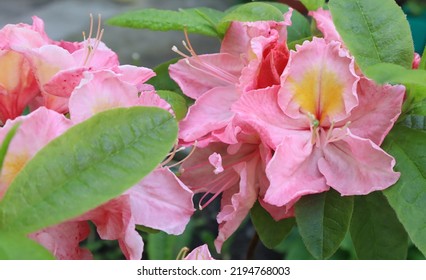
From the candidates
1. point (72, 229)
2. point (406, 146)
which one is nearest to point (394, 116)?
point (406, 146)

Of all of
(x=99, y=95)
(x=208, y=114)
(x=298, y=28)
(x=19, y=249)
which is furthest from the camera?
(x=298, y=28)

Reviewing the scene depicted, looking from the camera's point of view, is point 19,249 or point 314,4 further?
point 314,4

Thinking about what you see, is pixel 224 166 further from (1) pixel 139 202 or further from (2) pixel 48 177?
(2) pixel 48 177

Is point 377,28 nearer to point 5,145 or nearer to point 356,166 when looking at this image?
point 356,166

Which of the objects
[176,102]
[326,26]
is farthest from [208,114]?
[326,26]

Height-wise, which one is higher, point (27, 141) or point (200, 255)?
point (27, 141)

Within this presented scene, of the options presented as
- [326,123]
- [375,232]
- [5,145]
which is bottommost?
[375,232]
